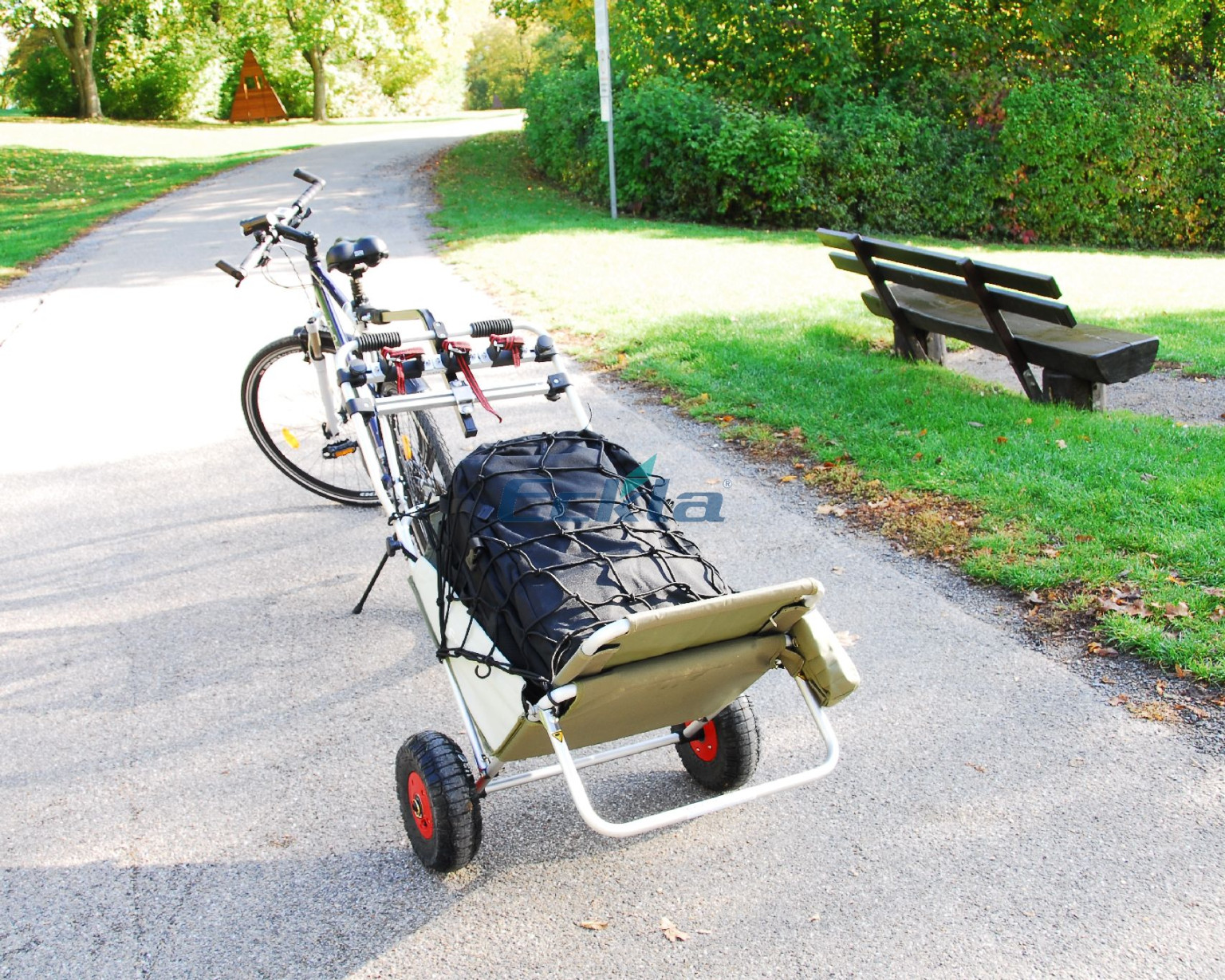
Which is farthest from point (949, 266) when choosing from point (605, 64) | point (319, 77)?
point (319, 77)

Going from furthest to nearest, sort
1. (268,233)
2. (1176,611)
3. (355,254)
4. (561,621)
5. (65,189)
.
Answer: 1. (65,189)
2. (268,233)
3. (355,254)
4. (1176,611)
5. (561,621)

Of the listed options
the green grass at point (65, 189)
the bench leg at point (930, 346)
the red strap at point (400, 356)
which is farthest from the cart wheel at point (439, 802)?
the green grass at point (65, 189)

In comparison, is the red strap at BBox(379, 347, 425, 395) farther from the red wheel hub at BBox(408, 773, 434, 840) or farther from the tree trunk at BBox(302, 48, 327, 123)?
the tree trunk at BBox(302, 48, 327, 123)

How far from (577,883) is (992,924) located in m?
1.07

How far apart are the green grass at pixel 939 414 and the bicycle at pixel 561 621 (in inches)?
74.7

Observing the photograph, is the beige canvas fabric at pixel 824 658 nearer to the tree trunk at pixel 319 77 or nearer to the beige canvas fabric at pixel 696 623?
the beige canvas fabric at pixel 696 623

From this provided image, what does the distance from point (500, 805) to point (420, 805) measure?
39 centimetres

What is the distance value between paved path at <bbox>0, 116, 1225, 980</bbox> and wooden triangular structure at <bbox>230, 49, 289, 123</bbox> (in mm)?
37717

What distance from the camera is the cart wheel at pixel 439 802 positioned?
2.71 meters

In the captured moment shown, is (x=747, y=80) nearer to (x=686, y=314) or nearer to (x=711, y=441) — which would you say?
(x=686, y=314)

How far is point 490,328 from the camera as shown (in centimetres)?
346

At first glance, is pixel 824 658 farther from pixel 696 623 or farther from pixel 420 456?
pixel 420 456

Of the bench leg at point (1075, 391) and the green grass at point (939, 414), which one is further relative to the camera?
the bench leg at point (1075, 391)

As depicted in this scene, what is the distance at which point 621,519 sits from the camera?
2.82 m
